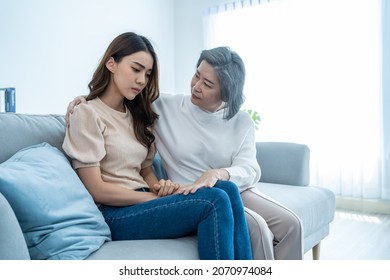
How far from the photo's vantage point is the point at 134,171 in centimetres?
136

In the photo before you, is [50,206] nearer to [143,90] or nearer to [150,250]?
[150,250]

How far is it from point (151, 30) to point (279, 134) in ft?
6.31

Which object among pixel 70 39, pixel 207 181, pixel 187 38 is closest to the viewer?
pixel 207 181

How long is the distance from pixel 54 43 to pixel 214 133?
2366 mm

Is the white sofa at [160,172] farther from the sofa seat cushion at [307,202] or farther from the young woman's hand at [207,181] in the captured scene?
the young woman's hand at [207,181]

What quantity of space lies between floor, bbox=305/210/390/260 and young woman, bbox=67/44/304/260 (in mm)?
858

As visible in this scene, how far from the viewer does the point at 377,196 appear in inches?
124

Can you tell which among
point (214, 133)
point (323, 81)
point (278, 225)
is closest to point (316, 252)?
point (278, 225)

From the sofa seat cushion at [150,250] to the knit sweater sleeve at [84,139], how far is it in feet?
0.92

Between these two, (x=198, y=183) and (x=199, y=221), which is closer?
(x=199, y=221)

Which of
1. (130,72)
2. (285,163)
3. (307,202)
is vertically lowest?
(307,202)

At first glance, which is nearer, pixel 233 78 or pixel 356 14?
pixel 233 78

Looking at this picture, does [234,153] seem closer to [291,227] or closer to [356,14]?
[291,227]
